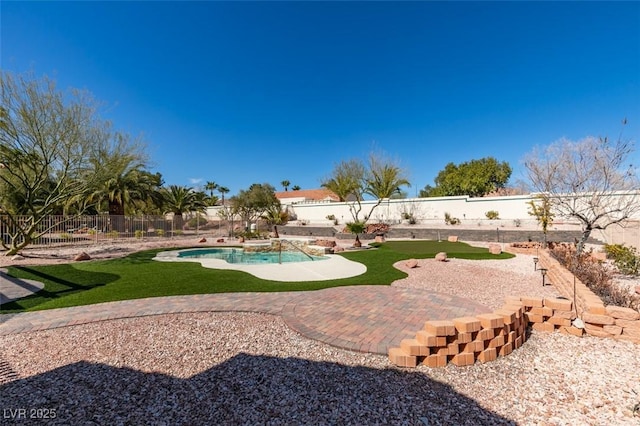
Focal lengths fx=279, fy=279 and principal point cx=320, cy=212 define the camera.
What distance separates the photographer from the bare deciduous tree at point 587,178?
8195 mm

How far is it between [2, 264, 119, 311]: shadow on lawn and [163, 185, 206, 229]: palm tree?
56.7ft

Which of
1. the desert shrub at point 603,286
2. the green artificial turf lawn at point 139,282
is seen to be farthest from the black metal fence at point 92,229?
the desert shrub at point 603,286

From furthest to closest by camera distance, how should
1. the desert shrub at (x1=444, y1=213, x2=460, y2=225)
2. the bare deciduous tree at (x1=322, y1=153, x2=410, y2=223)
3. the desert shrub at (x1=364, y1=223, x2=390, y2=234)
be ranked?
the desert shrub at (x1=444, y1=213, x2=460, y2=225) → the bare deciduous tree at (x1=322, y1=153, x2=410, y2=223) → the desert shrub at (x1=364, y1=223, x2=390, y2=234)

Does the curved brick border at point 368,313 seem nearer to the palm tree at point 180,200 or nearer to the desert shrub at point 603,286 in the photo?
the desert shrub at point 603,286

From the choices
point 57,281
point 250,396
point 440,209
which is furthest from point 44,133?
point 440,209

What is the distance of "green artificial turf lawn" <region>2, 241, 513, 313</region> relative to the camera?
→ 5.75 meters

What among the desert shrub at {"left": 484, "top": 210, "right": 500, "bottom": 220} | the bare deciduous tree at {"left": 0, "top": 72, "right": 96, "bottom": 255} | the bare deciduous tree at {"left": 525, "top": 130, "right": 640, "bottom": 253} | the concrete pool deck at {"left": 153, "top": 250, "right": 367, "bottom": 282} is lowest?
the concrete pool deck at {"left": 153, "top": 250, "right": 367, "bottom": 282}

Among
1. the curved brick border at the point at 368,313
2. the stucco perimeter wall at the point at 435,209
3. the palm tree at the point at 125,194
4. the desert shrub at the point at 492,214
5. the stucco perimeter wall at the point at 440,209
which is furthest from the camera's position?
the desert shrub at the point at 492,214

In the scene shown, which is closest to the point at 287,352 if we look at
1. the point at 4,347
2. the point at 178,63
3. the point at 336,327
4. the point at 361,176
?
the point at 336,327

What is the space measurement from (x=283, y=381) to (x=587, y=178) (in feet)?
36.1

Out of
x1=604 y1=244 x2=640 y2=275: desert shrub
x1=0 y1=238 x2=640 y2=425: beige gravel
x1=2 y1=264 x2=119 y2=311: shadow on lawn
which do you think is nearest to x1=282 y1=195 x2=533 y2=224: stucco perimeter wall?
x1=604 y1=244 x2=640 y2=275: desert shrub

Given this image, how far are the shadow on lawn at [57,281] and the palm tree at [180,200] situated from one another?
17.3 metres

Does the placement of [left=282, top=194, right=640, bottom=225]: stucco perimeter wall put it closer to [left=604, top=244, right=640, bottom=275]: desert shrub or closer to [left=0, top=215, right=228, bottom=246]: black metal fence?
[left=604, top=244, right=640, bottom=275]: desert shrub

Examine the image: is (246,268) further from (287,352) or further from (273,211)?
(273,211)
